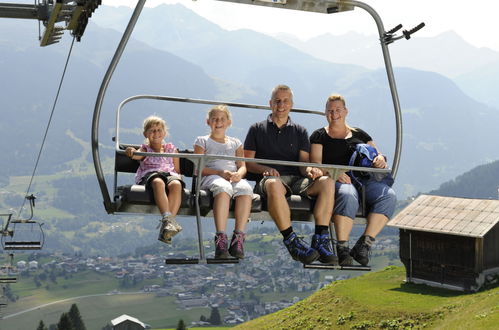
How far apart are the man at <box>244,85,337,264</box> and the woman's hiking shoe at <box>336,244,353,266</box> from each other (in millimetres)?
83

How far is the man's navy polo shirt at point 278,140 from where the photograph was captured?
321 inches

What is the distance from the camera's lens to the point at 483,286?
142 feet

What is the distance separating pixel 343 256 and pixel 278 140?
4.18 ft

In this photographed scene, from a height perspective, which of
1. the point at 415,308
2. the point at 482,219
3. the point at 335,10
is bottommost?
the point at 415,308

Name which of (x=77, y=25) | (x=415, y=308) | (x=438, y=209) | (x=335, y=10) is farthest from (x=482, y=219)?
(x=335, y=10)

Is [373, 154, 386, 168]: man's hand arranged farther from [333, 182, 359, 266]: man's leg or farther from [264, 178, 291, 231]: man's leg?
[264, 178, 291, 231]: man's leg

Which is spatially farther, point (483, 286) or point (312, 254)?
point (483, 286)

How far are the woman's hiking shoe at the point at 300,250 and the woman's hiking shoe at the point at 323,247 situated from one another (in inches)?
3.6

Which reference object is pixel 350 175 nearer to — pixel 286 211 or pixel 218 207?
pixel 286 211

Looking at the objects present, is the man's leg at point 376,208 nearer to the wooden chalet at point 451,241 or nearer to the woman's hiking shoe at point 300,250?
the woman's hiking shoe at point 300,250

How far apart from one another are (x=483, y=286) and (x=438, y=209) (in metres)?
4.46

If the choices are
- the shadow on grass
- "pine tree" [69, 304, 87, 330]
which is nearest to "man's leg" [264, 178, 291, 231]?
the shadow on grass

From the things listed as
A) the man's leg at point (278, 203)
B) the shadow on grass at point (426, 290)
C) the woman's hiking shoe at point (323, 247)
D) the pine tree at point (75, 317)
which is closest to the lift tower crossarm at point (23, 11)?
the man's leg at point (278, 203)

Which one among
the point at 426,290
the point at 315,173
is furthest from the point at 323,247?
the point at 426,290
